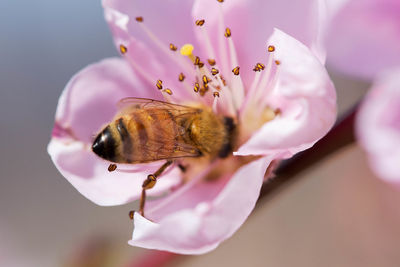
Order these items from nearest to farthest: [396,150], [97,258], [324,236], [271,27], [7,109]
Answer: [396,150]
[271,27]
[97,258]
[324,236]
[7,109]

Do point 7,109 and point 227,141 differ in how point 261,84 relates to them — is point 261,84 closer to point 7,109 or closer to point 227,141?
point 227,141

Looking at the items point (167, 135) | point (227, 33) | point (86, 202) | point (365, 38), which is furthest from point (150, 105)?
point (86, 202)

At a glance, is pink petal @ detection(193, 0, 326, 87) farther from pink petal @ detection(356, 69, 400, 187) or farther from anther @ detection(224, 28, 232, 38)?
pink petal @ detection(356, 69, 400, 187)

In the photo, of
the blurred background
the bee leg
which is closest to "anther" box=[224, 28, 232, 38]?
the bee leg

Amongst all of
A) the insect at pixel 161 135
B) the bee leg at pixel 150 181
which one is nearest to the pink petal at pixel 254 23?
the insect at pixel 161 135

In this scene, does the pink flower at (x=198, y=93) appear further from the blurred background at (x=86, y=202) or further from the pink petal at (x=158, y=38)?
the blurred background at (x=86, y=202)

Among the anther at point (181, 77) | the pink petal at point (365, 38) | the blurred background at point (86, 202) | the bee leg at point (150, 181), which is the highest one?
the pink petal at point (365, 38)

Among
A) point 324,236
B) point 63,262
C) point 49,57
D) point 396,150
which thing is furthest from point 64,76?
point 396,150
